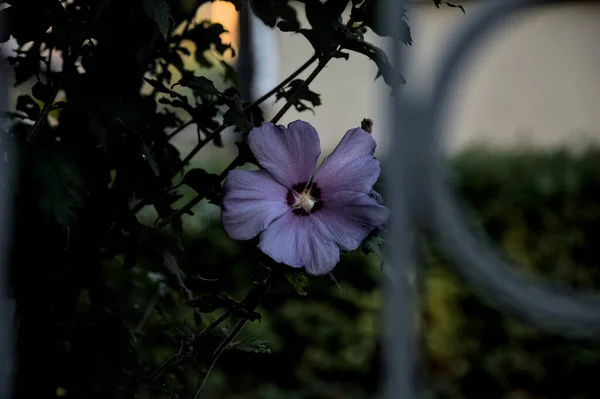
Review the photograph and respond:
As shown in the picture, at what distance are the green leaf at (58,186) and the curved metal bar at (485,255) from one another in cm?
48

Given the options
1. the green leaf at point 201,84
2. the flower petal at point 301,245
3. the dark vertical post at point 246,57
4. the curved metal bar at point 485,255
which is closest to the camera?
the curved metal bar at point 485,255

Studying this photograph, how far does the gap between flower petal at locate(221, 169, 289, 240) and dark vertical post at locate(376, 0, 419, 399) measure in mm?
239

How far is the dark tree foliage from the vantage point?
97 centimetres

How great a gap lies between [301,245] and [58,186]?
28 cm

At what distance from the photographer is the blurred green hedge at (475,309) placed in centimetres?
380

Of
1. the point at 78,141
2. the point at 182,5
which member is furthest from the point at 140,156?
the point at 182,5

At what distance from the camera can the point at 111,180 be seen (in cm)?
115

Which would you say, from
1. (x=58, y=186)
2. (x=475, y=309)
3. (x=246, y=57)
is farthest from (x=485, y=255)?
(x=246, y=57)

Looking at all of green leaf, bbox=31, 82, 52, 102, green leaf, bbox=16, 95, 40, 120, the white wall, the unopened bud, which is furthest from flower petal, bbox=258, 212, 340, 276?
the white wall

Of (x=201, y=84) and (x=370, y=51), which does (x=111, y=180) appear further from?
(x=370, y=51)

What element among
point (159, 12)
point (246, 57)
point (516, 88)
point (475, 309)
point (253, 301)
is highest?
point (516, 88)

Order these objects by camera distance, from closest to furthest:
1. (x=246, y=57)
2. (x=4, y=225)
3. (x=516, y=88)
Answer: (x=4, y=225) → (x=246, y=57) → (x=516, y=88)

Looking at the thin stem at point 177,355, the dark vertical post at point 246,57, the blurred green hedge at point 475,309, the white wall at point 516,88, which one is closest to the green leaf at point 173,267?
the thin stem at point 177,355

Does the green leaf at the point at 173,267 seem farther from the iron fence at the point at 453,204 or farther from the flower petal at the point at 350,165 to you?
the iron fence at the point at 453,204
